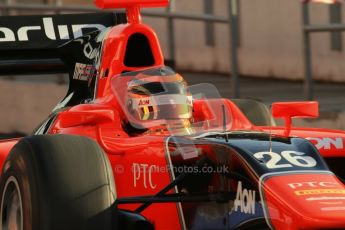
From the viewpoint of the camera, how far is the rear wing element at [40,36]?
9.91m

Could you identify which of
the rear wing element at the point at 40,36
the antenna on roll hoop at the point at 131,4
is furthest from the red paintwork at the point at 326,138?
the rear wing element at the point at 40,36

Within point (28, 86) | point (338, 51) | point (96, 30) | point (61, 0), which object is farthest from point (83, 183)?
point (61, 0)

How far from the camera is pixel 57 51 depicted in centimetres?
983

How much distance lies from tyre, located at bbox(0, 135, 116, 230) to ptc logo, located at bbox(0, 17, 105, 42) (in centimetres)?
311

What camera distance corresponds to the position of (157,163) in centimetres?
730

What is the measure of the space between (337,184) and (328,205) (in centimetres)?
39

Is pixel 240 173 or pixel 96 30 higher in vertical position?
pixel 96 30

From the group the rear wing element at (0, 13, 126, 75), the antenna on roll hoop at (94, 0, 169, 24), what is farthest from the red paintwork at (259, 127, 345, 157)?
the rear wing element at (0, 13, 126, 75)

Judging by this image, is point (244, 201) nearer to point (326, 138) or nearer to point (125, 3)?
point (326, 138)

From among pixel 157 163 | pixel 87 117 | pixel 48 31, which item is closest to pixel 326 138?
pixel 157 163

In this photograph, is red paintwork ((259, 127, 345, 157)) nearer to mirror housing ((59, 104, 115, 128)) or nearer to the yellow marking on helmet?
the yellow marking on helmet

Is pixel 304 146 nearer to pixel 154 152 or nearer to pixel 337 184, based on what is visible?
pixel 337 184

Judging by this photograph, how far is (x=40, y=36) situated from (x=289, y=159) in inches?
143

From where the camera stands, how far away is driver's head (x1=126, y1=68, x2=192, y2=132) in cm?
794
